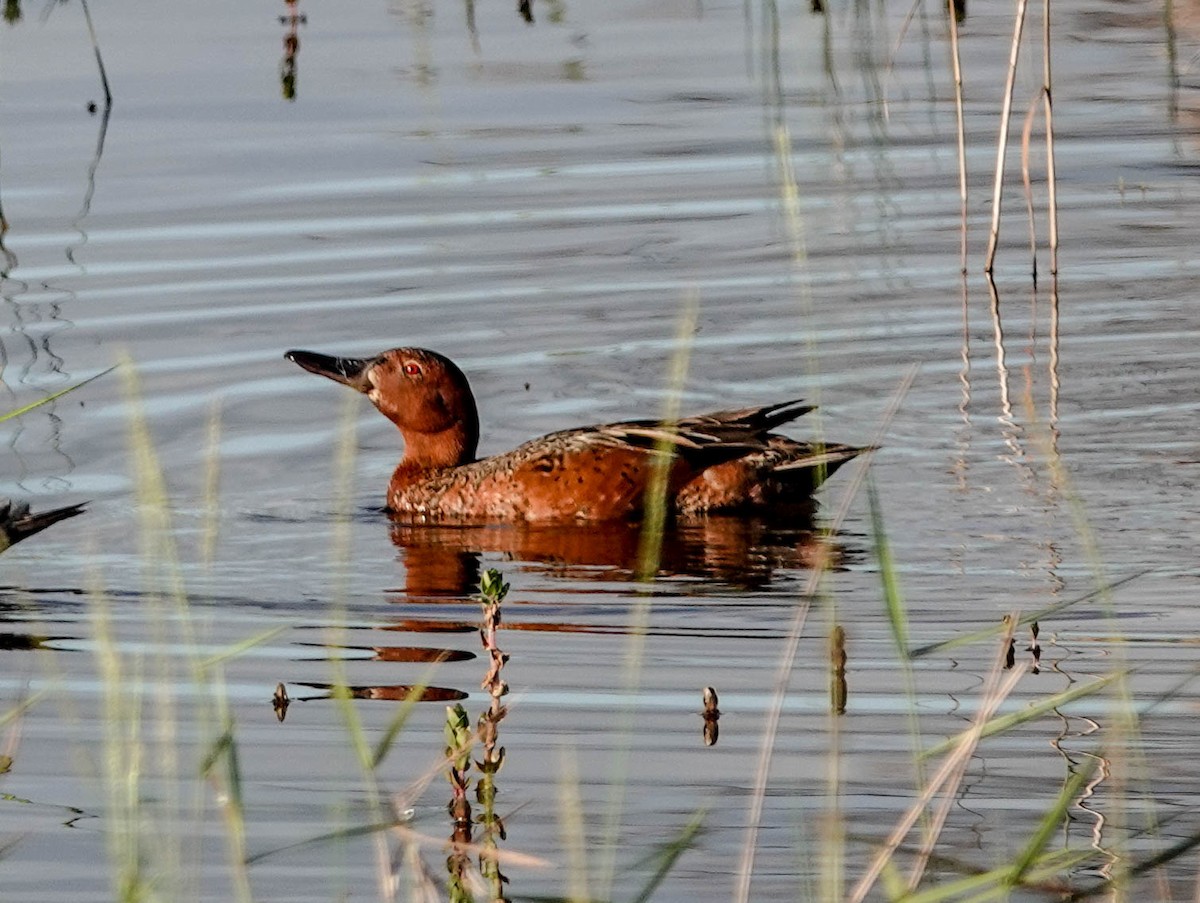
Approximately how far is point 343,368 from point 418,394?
0.95 feet

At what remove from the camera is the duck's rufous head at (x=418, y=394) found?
351 inches

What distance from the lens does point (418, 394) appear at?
895 cm

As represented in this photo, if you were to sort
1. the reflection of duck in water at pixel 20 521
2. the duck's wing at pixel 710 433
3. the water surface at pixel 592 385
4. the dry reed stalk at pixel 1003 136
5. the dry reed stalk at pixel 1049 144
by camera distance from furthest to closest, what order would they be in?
the dry reed stalk at pixel 1049 144
the dry reed stalk at pixel 1003 136
the duck's wing at pixel 710 433
the reflection of duck in water at pixel 20 521
the water surface at pixel 592 385

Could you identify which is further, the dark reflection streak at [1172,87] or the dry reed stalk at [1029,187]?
the dark reflection streak at [1172,87]

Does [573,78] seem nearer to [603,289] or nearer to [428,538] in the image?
[603,289]

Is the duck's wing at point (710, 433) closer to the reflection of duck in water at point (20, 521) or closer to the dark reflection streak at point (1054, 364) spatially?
the dark reflection streak at point (1054, 364)

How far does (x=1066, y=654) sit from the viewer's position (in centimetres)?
606

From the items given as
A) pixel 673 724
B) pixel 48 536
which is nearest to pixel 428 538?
pixel 48 536

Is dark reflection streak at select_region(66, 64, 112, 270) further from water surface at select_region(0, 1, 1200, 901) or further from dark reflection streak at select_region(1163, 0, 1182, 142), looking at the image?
dark reflection streak at select_region(1163, 0, 1182, 142)

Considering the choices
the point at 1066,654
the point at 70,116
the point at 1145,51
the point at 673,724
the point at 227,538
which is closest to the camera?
the point at 673,724

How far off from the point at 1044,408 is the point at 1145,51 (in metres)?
7.35

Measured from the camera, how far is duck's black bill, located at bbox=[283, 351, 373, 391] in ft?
29.4

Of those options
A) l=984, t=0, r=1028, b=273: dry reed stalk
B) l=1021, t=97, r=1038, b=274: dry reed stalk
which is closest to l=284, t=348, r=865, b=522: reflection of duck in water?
l=984, t=0, r=1028, b=273: dry reed stalk

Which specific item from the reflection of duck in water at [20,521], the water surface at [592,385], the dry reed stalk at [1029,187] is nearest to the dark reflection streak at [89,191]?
the water surface at [592,385]
